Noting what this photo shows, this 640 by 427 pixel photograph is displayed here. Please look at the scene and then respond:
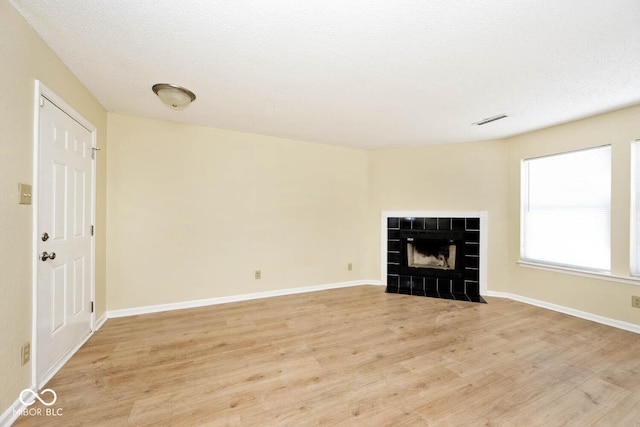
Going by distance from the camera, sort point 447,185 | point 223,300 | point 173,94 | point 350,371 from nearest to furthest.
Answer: point 350,371
point 173,94
point 223,300
point 447,185

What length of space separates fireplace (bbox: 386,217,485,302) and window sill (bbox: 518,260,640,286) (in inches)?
25.2

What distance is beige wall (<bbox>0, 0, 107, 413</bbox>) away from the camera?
1.39 metres

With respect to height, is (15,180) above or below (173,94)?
below

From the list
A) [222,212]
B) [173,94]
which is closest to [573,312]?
[222,212]

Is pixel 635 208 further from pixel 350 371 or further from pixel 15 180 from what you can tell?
pixel 15 180

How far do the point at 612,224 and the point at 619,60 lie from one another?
6.09ft

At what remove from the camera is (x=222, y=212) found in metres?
3.46

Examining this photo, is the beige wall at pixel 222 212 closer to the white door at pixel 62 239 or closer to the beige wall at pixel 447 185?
the beige wall at pixel 447 185

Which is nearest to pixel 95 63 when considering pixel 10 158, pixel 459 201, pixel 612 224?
pixel 10 158

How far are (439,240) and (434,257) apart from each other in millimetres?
294

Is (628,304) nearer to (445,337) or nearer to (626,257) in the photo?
(626,257)

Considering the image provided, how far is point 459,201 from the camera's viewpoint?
3.98 meters

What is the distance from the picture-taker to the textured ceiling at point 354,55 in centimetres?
144

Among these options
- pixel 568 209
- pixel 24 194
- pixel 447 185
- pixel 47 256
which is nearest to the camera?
pixel 24 194
